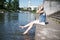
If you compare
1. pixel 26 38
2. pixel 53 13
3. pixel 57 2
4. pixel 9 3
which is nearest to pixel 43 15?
pixel 26 38

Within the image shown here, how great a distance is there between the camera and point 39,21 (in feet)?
40.9

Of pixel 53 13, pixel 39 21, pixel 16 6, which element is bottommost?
pixel 16 6

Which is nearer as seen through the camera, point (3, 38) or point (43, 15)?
point (3, 38)

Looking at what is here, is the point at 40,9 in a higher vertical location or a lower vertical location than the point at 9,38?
higher

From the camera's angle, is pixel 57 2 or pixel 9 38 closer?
pixel 9 38

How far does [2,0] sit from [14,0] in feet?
56.5

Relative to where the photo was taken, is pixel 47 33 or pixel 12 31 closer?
pixel 47 33

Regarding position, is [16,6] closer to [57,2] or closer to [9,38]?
[57,2]

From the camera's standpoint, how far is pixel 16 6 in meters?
103

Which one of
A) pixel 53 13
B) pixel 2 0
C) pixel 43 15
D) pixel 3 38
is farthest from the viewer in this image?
pixel 2 0

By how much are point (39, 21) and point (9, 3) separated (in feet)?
290

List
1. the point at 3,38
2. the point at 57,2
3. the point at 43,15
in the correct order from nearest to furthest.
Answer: the point at 3,38 < the point at 43,15 < the point at 57,2

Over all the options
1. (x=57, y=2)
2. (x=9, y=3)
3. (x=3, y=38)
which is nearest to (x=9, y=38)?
(x=3, y=38)

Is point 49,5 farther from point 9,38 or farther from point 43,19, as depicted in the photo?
point 9,38
